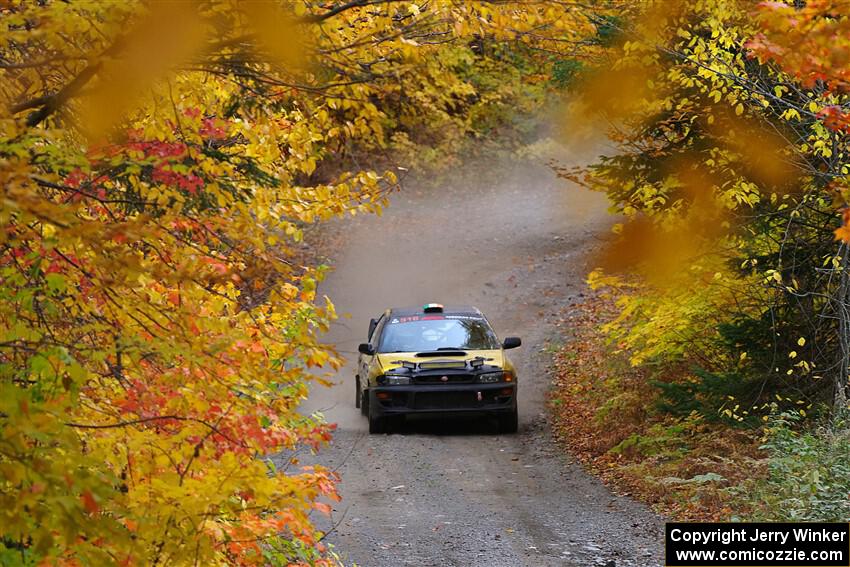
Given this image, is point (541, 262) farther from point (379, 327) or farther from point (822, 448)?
point (822, 448)

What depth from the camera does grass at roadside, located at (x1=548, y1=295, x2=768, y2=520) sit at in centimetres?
985

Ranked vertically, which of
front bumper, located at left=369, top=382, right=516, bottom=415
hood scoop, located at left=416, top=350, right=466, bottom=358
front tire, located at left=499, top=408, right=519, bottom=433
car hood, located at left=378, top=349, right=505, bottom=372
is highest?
hood scoop, located at left=416, top=350, right=466, bottom=358

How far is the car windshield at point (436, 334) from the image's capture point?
48.6ft

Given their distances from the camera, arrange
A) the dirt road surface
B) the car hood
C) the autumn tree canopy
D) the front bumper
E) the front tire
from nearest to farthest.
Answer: the autumn tree canopy, the dirt road surface, the front bumper, the car hood, the front tire

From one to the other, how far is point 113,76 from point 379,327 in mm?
11174

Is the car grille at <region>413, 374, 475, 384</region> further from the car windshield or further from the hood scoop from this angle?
the car windshield

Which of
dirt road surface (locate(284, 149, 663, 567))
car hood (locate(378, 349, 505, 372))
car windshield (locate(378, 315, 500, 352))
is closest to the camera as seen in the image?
dirt road surface (locate(284, 149, 663, 567))

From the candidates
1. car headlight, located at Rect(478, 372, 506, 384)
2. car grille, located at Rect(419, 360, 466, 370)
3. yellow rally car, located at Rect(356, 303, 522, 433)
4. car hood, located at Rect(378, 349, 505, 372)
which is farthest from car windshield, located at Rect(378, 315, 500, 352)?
car headlight, located at Rect(478, 372, 506, 384)

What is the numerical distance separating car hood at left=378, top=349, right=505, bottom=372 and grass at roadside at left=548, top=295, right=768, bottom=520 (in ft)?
5.00

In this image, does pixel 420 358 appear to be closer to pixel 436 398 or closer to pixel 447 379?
pixel 447 379

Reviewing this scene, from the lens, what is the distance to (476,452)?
1349 cm

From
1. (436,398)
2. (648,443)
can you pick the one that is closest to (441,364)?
(436,398)

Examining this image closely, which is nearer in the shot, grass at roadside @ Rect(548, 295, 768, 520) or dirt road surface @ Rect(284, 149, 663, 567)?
dirt road surface @ Rect(284, 149, 663, 567)

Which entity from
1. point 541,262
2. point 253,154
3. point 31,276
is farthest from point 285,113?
point 541,262
